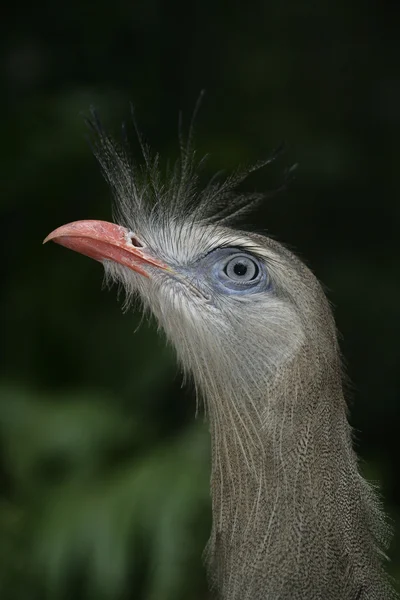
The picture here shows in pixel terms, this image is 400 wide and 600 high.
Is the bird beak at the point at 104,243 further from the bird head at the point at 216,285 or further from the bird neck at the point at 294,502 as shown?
the bird neck at the point at 294,502

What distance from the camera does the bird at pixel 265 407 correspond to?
1.62 m

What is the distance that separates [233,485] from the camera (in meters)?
1.69

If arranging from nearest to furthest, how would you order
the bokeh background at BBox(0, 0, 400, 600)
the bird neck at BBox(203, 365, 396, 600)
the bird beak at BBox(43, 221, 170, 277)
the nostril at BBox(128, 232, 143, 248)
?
the bird neck at BBox(203, 365, 396, 600), the bird beak at BBox(43, 221, 170, 277), the nostril at BBox(128, 232, 143, 248), the bokeh background at BBox(0, 0, 400, 600)

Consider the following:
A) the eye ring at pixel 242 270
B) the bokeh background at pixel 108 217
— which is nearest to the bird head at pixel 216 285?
the eye ring at pixel 242 270

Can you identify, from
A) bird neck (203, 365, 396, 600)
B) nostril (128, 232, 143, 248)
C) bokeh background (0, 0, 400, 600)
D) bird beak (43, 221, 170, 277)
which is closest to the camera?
bird neck (203, 365, 396, 600)

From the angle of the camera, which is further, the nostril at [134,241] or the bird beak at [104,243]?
the nostril at [134,241]

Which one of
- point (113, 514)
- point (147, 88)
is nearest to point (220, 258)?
point (113, 514)

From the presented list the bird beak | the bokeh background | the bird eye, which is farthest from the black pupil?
the bokeh background

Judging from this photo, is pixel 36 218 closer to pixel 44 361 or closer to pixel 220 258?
pixel 44 361

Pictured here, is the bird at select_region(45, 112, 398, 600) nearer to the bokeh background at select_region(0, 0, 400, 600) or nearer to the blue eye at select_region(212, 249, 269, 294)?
the blue eye at select_region(212, 249, 269, 294)

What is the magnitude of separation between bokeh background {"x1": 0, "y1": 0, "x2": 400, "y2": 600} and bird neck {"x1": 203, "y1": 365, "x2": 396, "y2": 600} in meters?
0.67

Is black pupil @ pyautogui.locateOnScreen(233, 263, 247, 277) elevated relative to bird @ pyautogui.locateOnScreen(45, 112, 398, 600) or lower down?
elevated

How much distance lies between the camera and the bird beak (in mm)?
1716

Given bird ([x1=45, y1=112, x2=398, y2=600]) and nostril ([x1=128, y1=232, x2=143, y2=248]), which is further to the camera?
nostril ([x1=128, y1=232, x2=143, y2=248])
